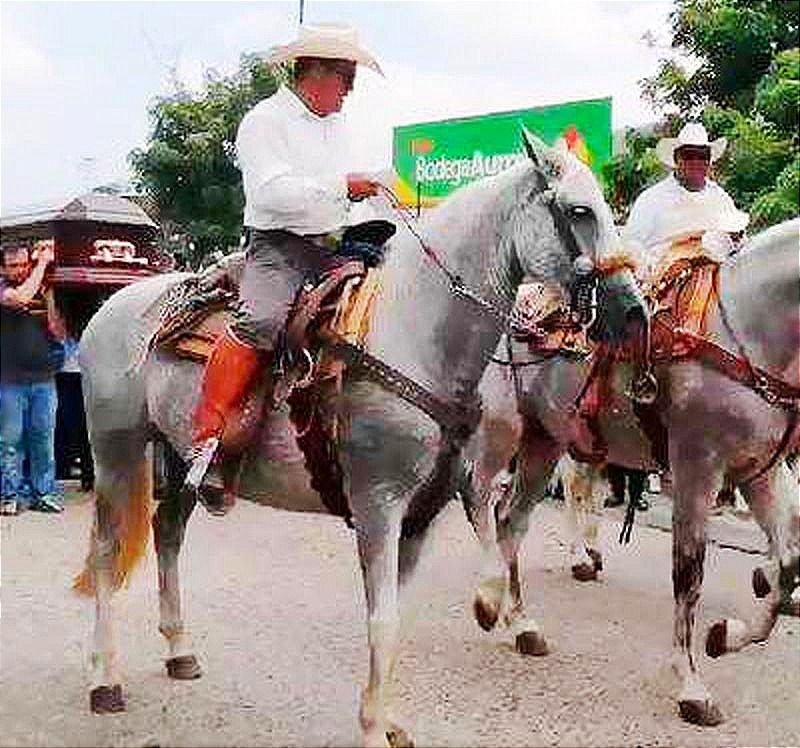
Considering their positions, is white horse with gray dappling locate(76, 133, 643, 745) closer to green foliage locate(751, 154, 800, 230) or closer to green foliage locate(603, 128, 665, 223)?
green foliage locate(751, 154, 800, 230)

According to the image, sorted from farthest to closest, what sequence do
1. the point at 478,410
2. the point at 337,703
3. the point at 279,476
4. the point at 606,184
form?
the point at 606,184, the point at 337,703, the point at 279,476, the point at 478,410

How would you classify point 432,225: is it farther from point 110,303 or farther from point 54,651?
point 54,651

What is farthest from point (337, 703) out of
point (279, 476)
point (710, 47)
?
point (710, 47)

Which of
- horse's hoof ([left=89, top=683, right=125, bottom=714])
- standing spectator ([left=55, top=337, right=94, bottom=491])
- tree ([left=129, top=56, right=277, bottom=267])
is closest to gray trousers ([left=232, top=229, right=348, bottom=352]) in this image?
horse's hoof ([left=89, top=683, right=125, bottom=714])

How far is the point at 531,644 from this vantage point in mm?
6043

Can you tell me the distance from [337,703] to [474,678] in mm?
779

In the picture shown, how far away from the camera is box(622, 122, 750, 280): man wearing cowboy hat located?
20.9ft

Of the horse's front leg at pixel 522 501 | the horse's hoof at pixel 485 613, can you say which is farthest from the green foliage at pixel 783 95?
the horse's hoof at pixel 485 613

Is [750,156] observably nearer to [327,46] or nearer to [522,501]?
[522,501]

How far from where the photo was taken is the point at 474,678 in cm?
554

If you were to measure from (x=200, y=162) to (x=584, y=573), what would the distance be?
1649 centimetres

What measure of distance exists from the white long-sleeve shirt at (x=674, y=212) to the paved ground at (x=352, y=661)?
1954 millimetres

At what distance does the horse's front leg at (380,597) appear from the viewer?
4.10 m

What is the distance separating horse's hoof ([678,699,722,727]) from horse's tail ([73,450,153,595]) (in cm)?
246
